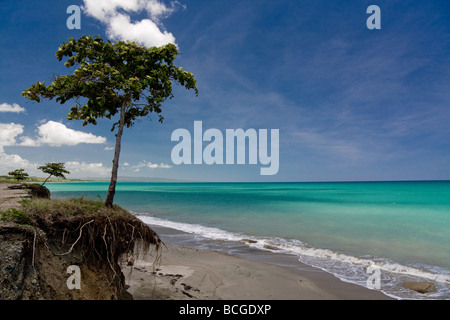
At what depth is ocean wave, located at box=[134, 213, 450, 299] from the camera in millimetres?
9409

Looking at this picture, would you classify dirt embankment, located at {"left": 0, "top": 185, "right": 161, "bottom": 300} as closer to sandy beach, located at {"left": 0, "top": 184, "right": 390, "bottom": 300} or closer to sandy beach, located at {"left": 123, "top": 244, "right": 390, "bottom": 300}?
sandy beach, located at {"left": 0, "top": 184, "right": 390, "bottom": 300}

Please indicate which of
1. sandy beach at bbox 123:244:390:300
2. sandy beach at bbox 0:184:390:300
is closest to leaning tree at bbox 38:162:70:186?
sandy beach at bbox 0:184:390:300

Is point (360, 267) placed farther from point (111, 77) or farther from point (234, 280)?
point (111, 77)

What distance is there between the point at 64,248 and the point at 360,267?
12713 mm

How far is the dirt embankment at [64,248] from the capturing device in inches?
164

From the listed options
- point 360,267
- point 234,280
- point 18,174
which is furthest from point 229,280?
point 18,174

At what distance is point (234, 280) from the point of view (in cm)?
948

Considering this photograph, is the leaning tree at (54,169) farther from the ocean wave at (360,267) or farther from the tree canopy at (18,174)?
the ocean wave at (360,267)

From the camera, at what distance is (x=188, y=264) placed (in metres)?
11.3

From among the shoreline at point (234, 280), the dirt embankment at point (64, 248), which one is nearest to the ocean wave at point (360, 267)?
the shoreline at point (234, 280)
